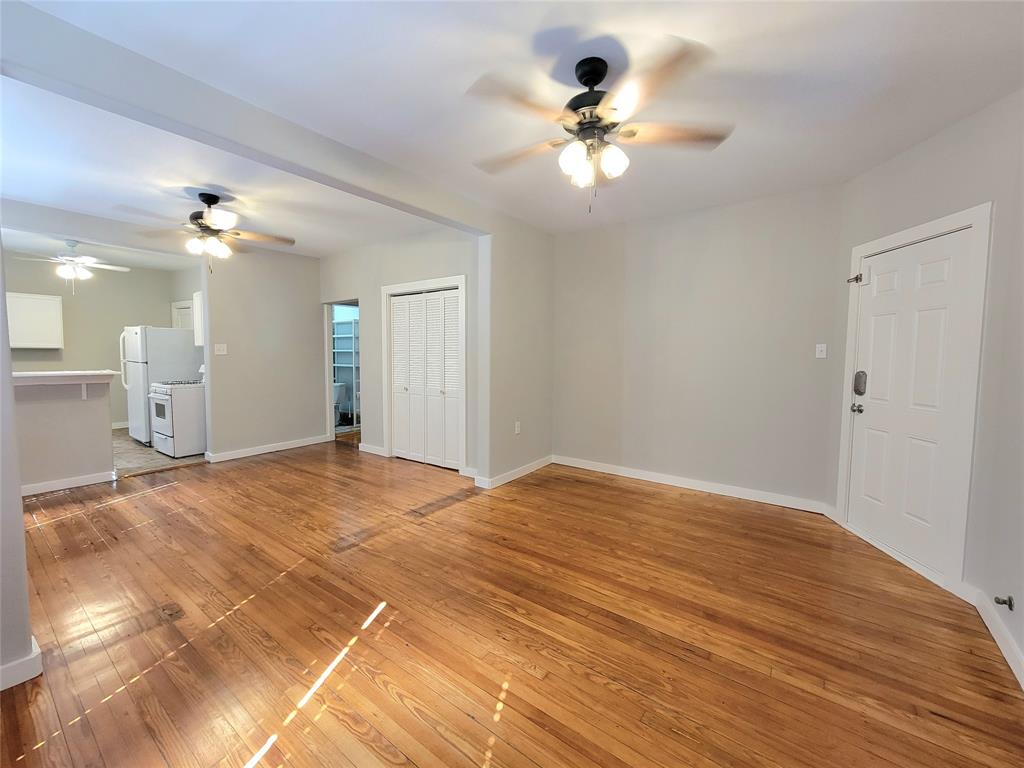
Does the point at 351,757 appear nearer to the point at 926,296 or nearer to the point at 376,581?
the point at 376,581

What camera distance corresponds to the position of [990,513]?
2.15 meters

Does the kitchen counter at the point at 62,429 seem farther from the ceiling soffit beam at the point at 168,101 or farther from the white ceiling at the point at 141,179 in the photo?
the ceiling soffit beam at the point at 168,101

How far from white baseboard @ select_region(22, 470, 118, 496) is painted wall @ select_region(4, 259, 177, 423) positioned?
3305 mm

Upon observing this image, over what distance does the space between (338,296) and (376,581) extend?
4.34 meters

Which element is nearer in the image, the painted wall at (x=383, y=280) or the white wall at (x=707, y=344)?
the white wall at (x=707, y=344)

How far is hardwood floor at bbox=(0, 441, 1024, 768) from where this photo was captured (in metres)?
1.45

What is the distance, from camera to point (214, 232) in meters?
3.79

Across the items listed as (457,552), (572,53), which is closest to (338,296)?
(457,552)

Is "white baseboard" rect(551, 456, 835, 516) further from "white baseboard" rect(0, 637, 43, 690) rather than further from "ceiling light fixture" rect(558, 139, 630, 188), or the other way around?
"white baseboard" rect(0, 637, 43, 690)

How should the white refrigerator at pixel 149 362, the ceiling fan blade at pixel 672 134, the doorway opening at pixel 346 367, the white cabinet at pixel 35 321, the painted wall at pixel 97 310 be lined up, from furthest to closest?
the doorway opening at pixel 346 367
the painted wall at pixel 97 310
the white cabinet at pixel 35 321
the white refrigerator at pixel 149 362
the ceiling fan blade at pixel 672 134

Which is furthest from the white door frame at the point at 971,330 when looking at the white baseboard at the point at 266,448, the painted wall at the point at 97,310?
the painted wall at the point at 97,310

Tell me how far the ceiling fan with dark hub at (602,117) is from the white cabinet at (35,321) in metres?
7.49

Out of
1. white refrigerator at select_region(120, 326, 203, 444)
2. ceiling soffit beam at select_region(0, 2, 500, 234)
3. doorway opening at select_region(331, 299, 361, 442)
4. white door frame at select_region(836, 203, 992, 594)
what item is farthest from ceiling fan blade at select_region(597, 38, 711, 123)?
white refrigerator at select_region(120, 326, 203, 444)

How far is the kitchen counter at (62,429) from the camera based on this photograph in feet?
12.5
